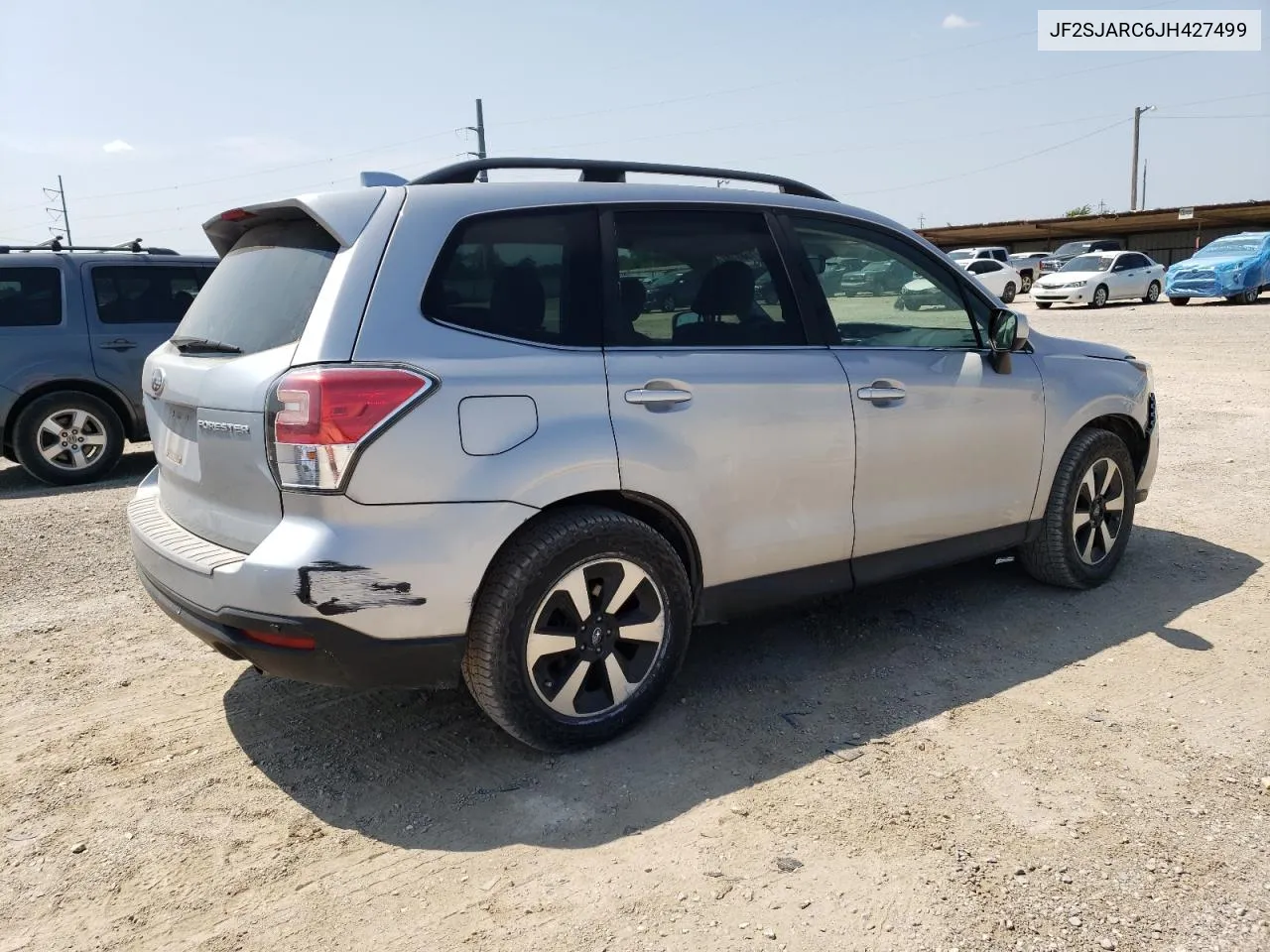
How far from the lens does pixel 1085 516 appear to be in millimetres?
4824

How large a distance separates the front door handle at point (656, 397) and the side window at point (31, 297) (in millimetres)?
6809

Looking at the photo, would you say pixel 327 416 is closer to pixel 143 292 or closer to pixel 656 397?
pixel 656 397

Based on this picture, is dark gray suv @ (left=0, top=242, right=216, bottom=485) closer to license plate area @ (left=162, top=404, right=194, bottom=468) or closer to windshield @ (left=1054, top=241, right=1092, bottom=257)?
license plate area @ (left=162, top=404, right=194, bottom=468)

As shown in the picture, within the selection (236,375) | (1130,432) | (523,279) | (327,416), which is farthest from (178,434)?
(1130,432)

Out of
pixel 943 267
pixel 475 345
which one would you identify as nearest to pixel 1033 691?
pixel 943 267

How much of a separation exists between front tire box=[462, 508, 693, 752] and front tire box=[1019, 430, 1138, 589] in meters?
2.17

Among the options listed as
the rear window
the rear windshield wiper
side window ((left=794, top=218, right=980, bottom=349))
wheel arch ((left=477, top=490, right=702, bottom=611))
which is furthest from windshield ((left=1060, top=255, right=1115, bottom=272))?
the rear windshield wiper

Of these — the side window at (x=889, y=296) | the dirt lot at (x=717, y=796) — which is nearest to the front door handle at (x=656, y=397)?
the side window at (x=889, y=296)

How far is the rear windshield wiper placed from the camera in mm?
3193

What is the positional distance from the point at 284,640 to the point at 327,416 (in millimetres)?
671

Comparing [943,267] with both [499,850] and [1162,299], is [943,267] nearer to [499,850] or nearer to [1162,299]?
[499,850]

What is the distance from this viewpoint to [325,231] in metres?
3.13

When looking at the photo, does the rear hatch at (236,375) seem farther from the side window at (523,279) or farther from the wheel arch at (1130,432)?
the wheel arch at (1130,432)

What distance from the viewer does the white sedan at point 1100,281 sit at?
27469 mm
